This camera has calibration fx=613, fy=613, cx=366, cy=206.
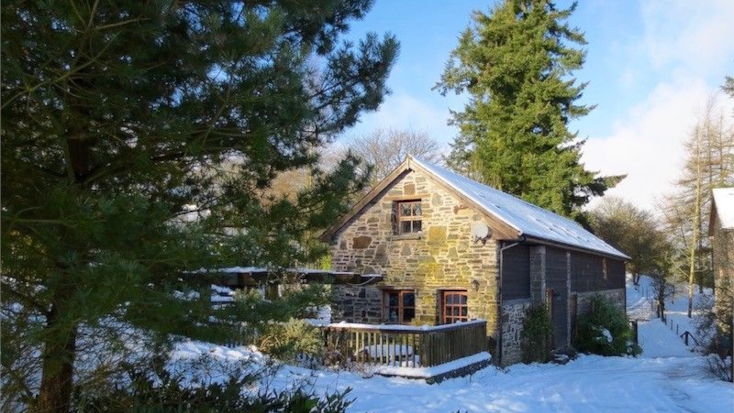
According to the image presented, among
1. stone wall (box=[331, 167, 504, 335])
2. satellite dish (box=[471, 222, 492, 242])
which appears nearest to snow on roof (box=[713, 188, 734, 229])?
satellite dish (box=[471, 222, 492, 242])

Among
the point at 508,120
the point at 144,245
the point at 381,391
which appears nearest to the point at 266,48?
the point at 144,245

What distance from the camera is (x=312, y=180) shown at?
20.5 ft

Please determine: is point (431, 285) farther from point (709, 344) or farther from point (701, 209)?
point (701, 209)

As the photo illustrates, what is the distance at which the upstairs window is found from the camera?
17516 mm

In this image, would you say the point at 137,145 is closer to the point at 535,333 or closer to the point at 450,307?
the point at 450,307

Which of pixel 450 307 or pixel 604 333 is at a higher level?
pixel 450 307

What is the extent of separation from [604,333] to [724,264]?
4622mm

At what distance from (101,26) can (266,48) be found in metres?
1.05

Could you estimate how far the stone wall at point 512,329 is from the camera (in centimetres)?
1603

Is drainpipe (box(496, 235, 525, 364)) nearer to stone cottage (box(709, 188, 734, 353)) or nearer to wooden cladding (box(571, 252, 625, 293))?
stone cottage (box(709, 188, 734, 353))

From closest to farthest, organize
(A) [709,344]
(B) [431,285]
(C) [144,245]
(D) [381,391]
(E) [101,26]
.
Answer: (E) [101,26] → (C) [144,245] → (D) [381,391] → (A) [709,344] → (B) [431,285]

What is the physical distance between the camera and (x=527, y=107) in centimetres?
3053

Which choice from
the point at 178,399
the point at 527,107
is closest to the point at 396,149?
the point at 527,107

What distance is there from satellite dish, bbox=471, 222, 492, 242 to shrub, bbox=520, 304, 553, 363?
9.93 feet
